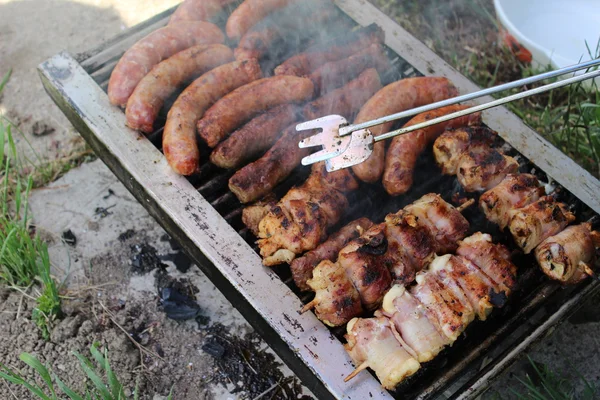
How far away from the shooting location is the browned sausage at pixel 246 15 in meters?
4.05

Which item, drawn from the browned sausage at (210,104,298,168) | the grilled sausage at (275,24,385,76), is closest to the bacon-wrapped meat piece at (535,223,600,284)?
the browned sausage at (210,104,298,168)

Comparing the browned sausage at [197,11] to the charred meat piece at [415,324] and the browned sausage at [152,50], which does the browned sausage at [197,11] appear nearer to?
the browned sausage at [152,50]

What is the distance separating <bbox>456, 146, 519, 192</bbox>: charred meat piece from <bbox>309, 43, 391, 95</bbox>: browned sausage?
3.10 feet

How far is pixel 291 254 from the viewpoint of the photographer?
307 centimetres

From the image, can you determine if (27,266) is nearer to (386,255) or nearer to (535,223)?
(386,255)

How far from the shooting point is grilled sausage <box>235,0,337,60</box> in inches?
157

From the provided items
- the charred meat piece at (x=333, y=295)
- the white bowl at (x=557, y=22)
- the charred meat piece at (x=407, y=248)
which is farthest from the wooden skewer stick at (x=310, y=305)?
the white bowl at (x=557, y=22)

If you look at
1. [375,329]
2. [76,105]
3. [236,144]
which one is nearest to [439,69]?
[236,144]

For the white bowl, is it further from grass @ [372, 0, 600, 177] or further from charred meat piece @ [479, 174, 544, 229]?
charred meat piece @ [479, 174, 544, 229]

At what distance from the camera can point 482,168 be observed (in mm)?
3301

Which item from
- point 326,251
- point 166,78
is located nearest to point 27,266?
point 166,78

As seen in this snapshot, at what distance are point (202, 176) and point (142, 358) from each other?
1.18m

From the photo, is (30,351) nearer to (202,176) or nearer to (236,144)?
(202,176)

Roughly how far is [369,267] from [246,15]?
2076 millimetres
